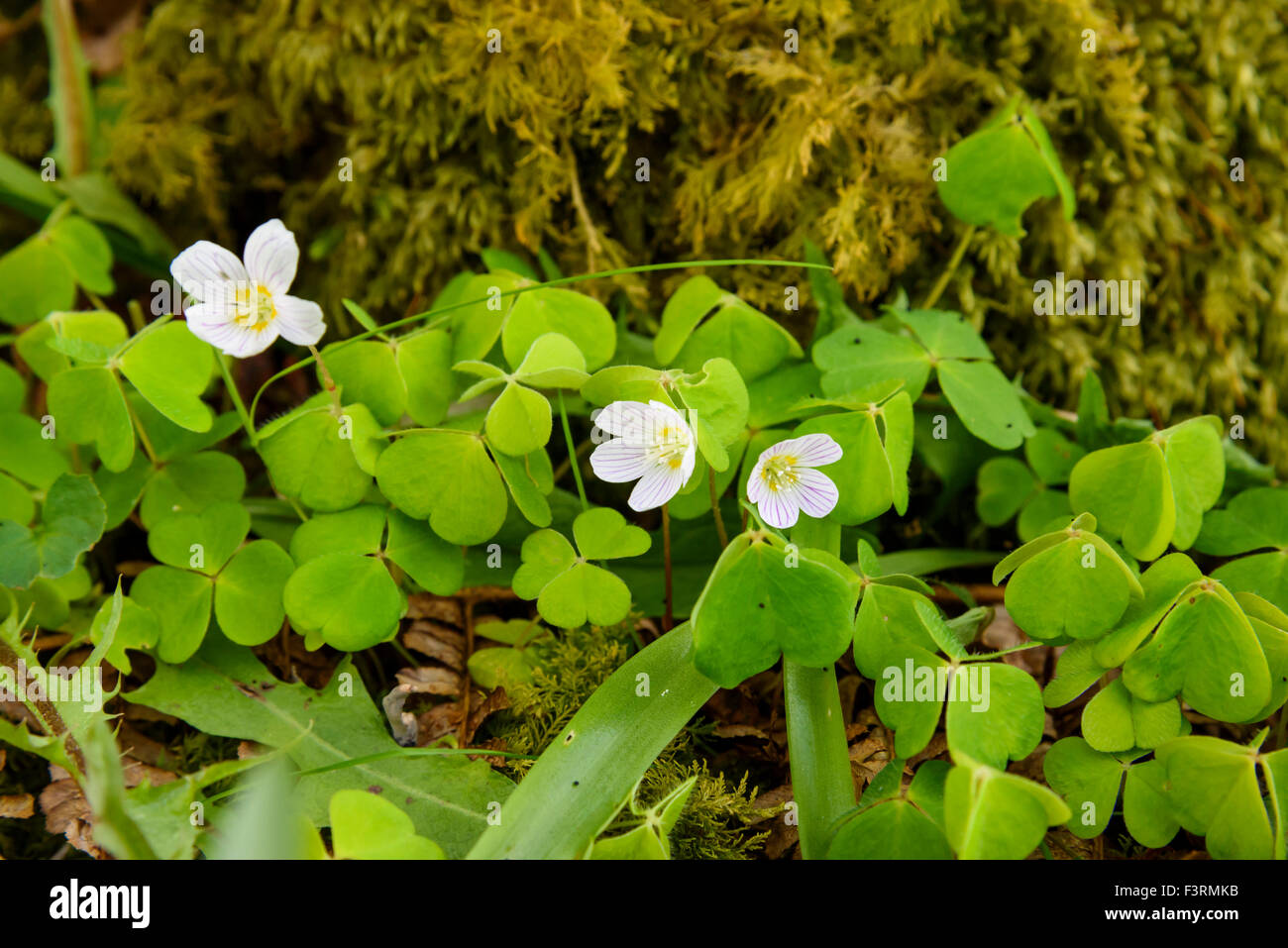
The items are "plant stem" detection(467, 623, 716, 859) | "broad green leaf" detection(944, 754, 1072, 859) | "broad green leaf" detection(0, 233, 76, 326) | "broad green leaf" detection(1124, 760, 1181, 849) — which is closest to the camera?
"broad green leaf" detection(944, 754, 1072, 859)

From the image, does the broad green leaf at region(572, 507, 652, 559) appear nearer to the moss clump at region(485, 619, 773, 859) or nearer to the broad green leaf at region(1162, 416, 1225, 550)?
the moss clump at region(485, 619, 773, 859)

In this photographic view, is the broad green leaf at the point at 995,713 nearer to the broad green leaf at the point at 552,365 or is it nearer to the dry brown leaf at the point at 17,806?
the broad green leaf at the point at 552,365

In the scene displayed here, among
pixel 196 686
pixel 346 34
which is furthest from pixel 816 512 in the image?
pixel 346 34

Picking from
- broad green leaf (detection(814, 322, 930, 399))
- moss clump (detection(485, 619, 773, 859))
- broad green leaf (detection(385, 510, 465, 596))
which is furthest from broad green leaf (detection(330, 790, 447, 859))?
broad green leaf (detection(814, 322, 930, 399))

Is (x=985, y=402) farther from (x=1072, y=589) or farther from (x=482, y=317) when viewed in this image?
(x=482, y=317)
